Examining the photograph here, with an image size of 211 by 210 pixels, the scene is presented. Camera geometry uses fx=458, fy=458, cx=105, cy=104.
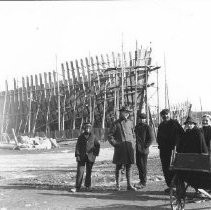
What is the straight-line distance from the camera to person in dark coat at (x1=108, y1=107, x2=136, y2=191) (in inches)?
403

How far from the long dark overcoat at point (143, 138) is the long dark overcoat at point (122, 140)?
0.49 feet

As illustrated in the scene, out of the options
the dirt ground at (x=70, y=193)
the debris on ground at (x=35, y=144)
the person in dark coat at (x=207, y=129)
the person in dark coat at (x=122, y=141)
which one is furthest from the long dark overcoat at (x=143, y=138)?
the debris on ground at (x=35, y=144)

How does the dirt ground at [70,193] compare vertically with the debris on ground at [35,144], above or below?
below

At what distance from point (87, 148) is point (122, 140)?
823mm

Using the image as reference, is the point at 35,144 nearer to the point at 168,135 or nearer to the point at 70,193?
the point at 70,193

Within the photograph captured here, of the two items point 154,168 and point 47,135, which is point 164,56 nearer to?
point 47,135

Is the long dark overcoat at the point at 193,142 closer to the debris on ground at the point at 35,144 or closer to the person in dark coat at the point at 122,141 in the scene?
the person in dark coat at the point at 122,141

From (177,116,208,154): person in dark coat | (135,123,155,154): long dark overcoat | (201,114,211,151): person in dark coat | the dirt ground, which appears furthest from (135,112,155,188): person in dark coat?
(177,116,208,154): person in dark coat

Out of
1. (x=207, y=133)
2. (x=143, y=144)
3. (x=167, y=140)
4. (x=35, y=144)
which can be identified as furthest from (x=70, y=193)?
(x=35, y=144)

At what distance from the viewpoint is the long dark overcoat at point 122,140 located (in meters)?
10.3

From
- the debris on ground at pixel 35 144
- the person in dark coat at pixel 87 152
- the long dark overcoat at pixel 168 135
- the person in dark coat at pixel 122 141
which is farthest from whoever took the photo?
the debris on ground at pixel 35 144

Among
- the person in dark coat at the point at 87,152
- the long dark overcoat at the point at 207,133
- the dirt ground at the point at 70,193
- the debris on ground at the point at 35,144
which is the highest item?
the long dark overcoat at the point at 207,133

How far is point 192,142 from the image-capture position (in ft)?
26.1

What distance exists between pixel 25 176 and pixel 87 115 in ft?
63.2
